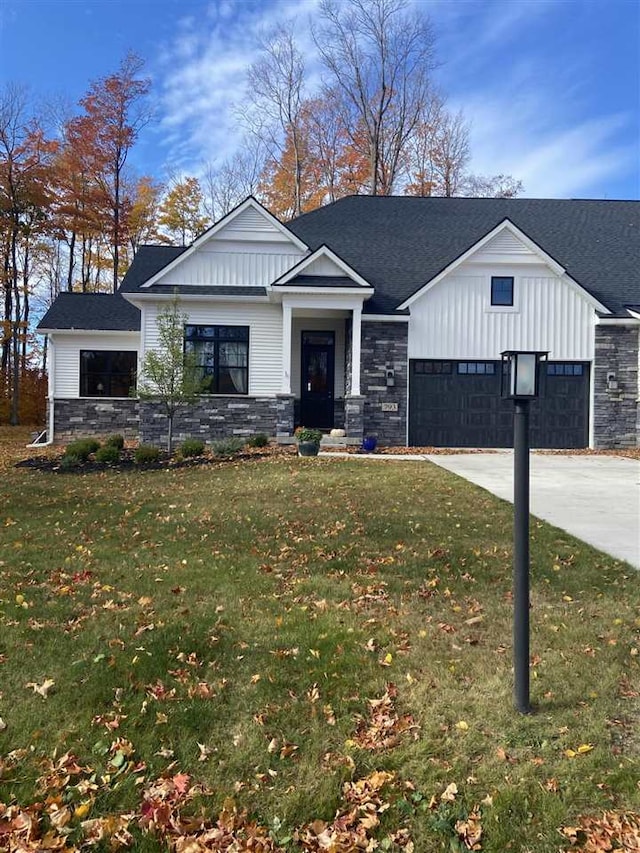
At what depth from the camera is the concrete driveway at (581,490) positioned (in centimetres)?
666

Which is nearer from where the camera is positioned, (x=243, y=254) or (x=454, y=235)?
(x=243, y=254)

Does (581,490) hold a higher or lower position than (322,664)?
higher

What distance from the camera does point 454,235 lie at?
18766mm

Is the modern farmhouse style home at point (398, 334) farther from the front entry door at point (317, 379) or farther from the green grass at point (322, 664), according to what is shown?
the green grass at point (322, 664)

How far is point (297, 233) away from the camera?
18.7m

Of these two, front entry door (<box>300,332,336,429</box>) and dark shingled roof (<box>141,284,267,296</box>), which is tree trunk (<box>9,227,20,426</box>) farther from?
front entry door (<box>300,332,336,429</box>)

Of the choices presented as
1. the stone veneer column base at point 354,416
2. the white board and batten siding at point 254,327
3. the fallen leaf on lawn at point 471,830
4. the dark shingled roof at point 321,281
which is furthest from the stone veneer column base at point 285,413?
the fallen leaf on lawn at point 471,830

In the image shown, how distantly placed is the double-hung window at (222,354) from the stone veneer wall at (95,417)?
338 centimetres

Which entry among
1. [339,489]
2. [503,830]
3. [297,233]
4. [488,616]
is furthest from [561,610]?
[297,233]

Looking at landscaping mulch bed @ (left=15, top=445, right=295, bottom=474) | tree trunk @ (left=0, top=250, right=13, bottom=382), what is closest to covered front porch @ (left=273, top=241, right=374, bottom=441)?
landscaping mulch bed @ (left=15, top=445, right=295, bottom=474)

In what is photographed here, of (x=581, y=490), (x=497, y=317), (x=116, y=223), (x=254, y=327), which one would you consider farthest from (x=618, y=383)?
(x=116, y=223)

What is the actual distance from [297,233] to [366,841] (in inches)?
714

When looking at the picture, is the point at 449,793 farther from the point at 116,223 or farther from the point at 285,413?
the point at 116,223

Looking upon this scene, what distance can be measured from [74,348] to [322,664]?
684 inches
